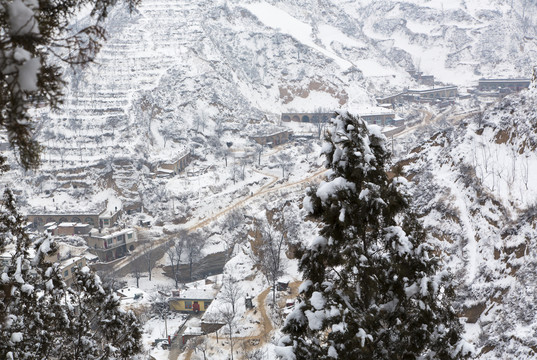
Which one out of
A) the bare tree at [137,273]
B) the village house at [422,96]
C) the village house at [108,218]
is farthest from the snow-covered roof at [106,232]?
the village house at [422,96]

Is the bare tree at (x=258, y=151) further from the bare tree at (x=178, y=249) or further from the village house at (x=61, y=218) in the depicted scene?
the village house at (x=61, y=218)

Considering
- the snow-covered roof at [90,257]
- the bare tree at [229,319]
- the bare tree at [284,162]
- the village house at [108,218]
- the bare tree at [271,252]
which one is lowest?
the snow-covered roof at [90,257]

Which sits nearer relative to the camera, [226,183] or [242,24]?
[226,183]

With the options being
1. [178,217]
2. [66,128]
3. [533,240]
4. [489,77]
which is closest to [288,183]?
[178,217]

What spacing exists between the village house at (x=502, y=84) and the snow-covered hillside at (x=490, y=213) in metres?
106

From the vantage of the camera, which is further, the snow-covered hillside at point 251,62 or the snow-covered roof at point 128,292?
the snow-covered hillside at point 251,62

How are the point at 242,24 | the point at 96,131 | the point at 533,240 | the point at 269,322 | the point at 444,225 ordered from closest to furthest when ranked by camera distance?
the point at 533,240
the point at 444,225
the point at 269,322
the point at 96,131
the point at 242,24

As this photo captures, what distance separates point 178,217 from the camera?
72688mm

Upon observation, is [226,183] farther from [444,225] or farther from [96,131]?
[444,225]

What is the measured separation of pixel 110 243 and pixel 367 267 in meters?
61.5

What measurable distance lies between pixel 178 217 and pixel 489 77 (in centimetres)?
11774

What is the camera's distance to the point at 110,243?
6481cm

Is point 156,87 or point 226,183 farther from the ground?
point 156,87

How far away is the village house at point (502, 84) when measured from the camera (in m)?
134
